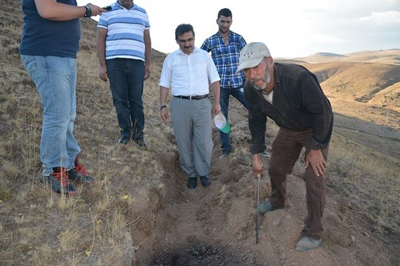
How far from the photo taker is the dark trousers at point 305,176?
3520mm

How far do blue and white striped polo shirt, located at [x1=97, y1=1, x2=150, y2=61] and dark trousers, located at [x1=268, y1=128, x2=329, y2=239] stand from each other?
7.70 feet

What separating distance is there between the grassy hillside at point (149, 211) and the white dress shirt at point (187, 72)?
1.22 meters

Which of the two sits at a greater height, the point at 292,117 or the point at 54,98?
the point at 54,98

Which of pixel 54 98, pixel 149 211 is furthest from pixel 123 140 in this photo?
pixel 54 98

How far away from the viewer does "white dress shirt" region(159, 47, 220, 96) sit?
479cm

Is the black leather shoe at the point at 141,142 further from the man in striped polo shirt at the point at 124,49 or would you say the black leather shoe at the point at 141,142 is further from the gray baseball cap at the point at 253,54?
the gray baseball cap at the point at 253,54

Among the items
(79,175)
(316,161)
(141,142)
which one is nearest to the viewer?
(316,161)

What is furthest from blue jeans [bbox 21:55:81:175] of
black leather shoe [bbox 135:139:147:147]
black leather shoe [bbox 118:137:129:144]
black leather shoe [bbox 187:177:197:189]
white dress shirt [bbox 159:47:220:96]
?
black leather shoe [bbox 187:177:197:189]

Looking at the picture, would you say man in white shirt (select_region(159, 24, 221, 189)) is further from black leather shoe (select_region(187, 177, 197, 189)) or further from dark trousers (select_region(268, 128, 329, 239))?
dark trousers (select_region(268, 128, 329, 239))

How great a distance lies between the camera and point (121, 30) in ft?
15.9

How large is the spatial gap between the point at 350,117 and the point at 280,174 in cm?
3263

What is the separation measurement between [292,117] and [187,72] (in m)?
1.81

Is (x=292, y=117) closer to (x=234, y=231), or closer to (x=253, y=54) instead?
(x=253, y=54)

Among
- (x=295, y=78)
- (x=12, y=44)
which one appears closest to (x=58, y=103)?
(x=295, y=78)
